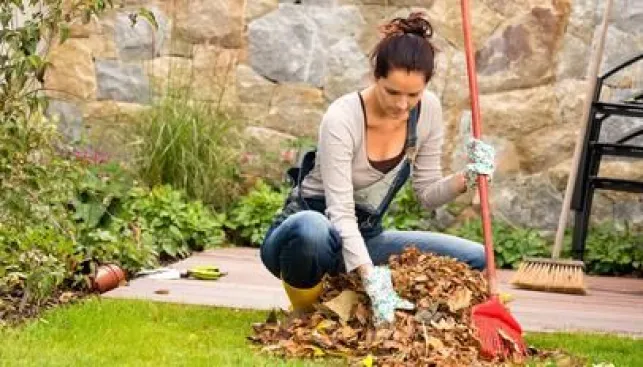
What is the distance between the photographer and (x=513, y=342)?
4.04 meters

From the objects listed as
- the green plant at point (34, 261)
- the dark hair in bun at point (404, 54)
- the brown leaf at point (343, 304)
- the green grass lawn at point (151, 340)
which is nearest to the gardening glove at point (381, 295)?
the brown leaf at point (343, 304)

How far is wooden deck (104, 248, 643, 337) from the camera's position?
16.2ft

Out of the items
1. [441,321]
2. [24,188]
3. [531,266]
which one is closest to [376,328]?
[441,321]

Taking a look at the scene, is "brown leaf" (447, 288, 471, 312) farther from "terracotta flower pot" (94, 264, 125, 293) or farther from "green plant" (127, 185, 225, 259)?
"green plant" (127, 185, 225, 259)

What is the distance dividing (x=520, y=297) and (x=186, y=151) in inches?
80.7

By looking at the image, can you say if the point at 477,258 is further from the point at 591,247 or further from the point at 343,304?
A: the point at 591,247

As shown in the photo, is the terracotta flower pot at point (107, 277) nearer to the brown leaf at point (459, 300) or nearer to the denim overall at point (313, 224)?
the denim overall at point (313, 224)

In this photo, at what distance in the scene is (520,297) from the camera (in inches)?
219

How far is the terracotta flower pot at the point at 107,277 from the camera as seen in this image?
5020 millimetres

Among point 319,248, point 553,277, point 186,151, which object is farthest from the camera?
point 186,151

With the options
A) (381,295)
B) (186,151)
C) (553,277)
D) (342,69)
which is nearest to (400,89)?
(381,295)

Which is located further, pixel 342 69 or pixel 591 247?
pixel 342 69

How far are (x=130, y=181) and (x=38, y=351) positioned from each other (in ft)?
10.2

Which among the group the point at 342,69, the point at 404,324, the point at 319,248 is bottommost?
the point at 404,324
